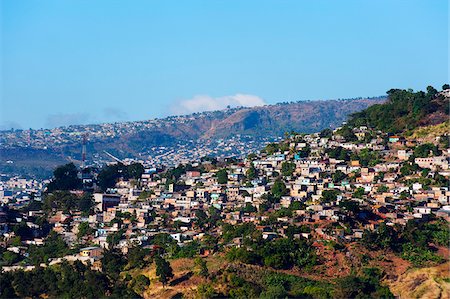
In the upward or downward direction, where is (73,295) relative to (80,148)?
downward

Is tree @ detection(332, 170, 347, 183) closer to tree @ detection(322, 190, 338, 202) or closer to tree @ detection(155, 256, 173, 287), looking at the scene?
tree @ detection(322, 190, 338, 202)

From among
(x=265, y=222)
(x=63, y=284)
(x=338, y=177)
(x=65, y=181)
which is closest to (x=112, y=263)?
(x=63, y=284)

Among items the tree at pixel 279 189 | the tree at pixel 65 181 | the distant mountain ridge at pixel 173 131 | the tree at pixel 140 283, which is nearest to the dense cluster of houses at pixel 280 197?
the tree at pixel 279 189

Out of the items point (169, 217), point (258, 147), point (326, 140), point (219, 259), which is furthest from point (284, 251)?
point (258, 147)

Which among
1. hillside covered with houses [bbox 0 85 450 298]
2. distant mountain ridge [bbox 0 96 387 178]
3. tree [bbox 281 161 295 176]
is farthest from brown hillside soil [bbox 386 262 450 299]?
distant mountain ridge [bbox 0 96 387 178]

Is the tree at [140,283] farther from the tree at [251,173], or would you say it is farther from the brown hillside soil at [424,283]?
the tree at [251,173]

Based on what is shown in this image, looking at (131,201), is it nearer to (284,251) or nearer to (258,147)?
(284,251)
